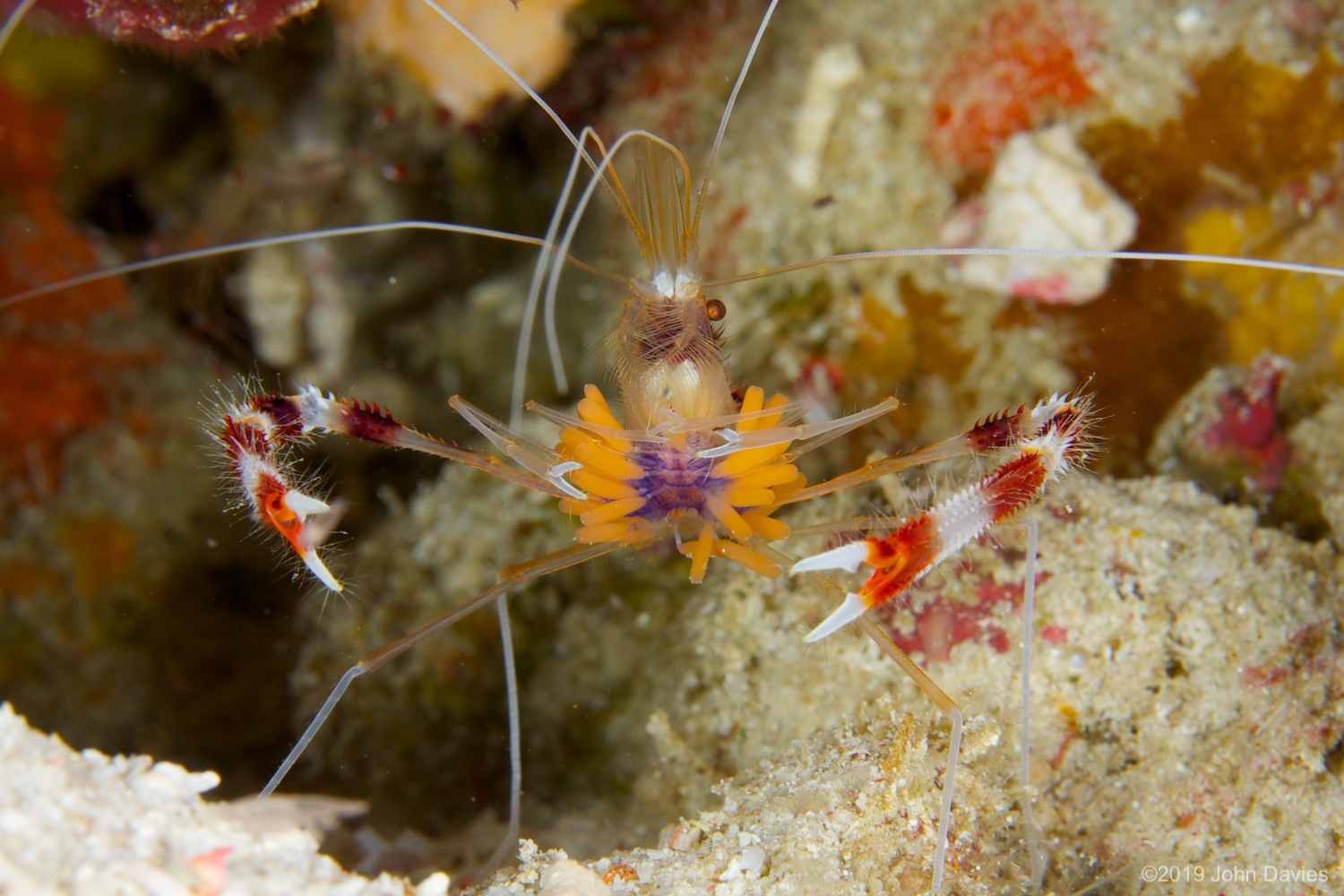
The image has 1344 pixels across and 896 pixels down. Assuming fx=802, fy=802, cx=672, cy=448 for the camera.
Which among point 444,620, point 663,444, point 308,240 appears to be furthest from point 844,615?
point 308,240

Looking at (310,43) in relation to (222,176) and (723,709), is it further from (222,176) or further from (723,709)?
(723,709)

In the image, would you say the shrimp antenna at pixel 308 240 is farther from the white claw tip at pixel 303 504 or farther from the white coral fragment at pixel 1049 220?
the white coral fragment at pixel 1049 220

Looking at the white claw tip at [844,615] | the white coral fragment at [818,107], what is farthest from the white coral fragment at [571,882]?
the white coral fragment at [818,107]

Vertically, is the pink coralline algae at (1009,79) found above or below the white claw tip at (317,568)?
→ above

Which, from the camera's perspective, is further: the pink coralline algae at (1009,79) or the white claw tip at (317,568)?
the pink coralline algae at (1009,79)

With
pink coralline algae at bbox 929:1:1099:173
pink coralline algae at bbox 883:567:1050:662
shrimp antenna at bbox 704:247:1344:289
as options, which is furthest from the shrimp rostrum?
pink coralline algae at bbox 929:1:1099:173

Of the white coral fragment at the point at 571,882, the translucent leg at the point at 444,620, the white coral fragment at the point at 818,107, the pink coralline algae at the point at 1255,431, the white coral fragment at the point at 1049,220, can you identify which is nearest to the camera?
the white coral fragment at the point at 571,882
